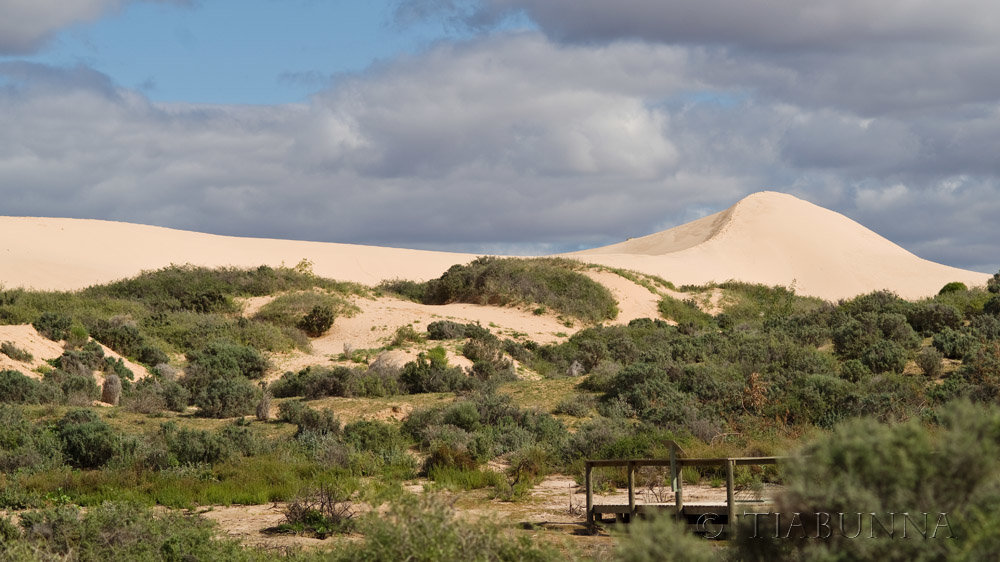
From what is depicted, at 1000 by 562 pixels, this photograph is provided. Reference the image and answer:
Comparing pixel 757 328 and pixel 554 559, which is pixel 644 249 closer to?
pixel 757 328

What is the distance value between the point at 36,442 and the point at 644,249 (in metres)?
73.1

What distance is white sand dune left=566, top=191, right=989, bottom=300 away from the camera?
63.7m

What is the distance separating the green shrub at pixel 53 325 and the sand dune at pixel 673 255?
25.6 m

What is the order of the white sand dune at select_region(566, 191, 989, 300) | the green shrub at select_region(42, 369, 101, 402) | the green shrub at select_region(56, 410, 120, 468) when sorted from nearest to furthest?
the green shrub at select_region(56, 410, 120, 468), the green shrub at select_region(42, 369, 101, 402), the white sand dune at select_region(566, 191, 989, 300)

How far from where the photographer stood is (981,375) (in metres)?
16.6

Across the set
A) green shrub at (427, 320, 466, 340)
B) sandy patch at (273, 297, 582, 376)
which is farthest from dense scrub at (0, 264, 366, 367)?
green shrub at (427, 320, 466, 340)

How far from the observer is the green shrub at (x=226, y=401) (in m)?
19.7

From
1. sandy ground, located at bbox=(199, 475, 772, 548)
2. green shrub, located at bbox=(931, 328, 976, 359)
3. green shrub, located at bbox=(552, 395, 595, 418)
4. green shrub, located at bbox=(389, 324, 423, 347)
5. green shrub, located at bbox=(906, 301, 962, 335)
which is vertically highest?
green shrub, located at bbox=(906, 301, 962, 335)

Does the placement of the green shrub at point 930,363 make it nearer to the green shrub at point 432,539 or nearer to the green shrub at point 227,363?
the green shrub at point 432,539

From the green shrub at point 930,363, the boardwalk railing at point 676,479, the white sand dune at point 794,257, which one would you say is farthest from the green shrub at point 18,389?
the white sand dune at point 794,257

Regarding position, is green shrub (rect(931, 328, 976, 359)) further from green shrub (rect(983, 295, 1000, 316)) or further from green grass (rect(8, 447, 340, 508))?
green grass (rect(8, 447, 340, 508))

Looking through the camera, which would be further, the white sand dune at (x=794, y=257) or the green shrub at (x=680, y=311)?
the white sand dune at (x=794, y=257)

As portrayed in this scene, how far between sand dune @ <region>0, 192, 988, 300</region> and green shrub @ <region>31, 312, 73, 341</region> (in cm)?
2556

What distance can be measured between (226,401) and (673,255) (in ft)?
176
